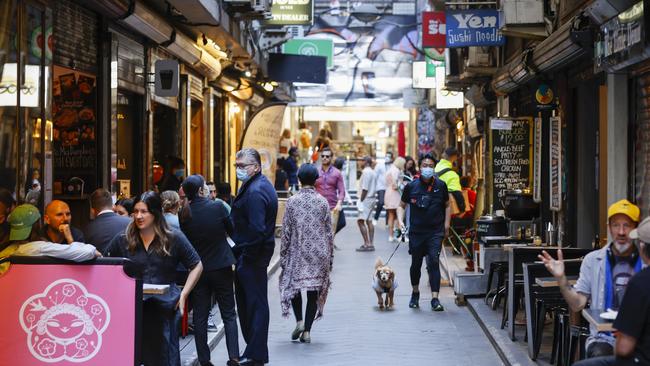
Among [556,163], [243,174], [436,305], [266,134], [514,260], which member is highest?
[266,134]

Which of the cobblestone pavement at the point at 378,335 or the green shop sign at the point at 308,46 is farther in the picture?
the green shop sign at the point at 308,46

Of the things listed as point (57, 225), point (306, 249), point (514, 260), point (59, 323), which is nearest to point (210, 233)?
point (57, 225)

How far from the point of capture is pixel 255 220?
9.97 metres

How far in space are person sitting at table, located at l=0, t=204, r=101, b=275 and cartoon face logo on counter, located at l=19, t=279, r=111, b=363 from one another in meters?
0.20

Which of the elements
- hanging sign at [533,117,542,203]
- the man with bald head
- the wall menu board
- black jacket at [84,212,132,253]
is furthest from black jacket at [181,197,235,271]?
the wall menu board

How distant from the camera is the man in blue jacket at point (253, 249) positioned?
32.8 feet

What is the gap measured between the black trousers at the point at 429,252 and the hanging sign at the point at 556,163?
2134 millimetres

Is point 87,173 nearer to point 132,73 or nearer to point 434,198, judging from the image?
point 132,73

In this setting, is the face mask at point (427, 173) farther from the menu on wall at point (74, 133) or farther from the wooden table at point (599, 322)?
A: the wooden table at point (599, 322)

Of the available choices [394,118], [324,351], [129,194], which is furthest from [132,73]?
[394,118]

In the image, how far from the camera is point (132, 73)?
52.4 feet

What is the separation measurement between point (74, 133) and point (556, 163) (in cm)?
666

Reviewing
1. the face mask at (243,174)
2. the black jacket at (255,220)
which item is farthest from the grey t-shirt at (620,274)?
the face mask at (243,174)

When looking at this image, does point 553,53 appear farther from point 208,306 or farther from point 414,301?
point 208,306
